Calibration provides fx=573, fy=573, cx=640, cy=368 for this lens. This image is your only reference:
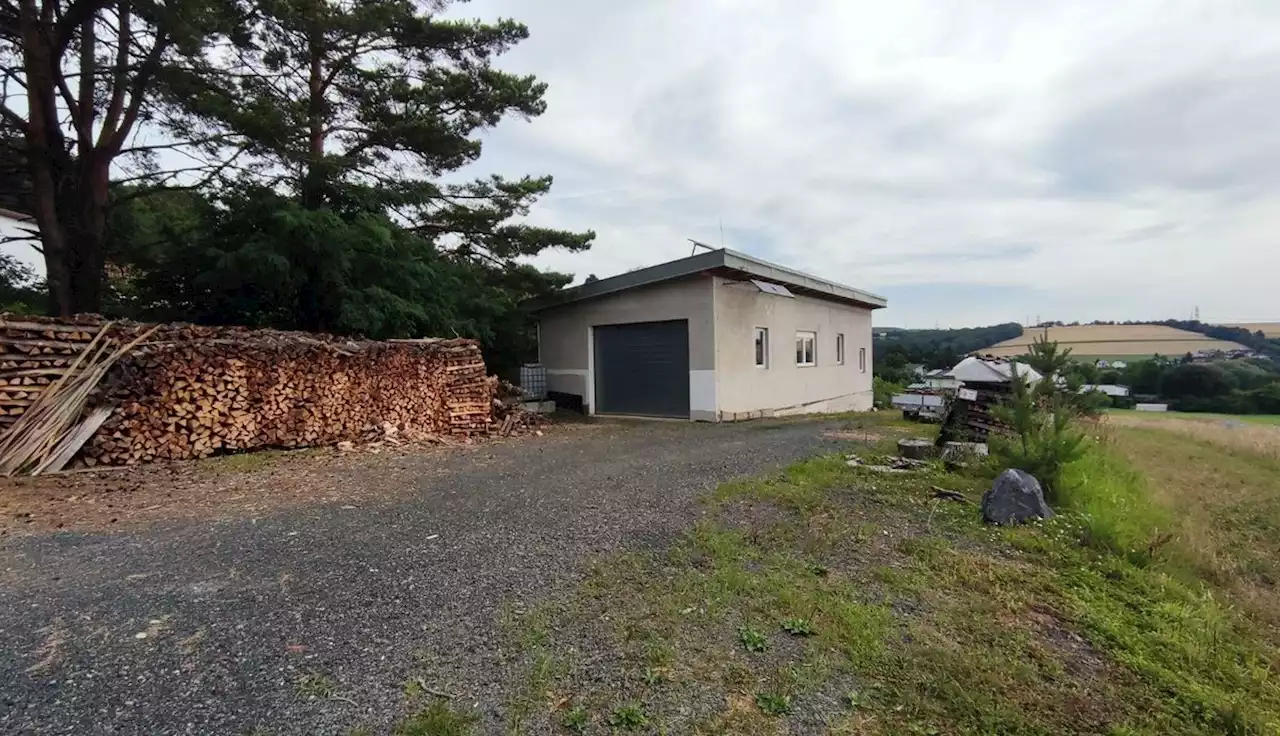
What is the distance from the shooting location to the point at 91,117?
10.1m

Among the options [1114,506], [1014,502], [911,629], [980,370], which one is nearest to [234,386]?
[911,629]

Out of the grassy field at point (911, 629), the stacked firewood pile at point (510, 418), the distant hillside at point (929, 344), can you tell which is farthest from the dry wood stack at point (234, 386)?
the distant hillside at point (929, 344)

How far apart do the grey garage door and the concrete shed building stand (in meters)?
0.03

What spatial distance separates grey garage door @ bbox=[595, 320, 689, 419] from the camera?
526 inches

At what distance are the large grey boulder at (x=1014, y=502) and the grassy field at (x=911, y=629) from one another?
0.14 metres

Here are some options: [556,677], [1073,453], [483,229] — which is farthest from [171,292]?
[1073,453]

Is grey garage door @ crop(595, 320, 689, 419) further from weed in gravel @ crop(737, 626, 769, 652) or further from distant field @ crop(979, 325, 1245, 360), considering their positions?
distant field @ crop(979, 325, 1245, 360)

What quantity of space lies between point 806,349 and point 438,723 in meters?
15.6

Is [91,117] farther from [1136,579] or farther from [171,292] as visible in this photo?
[1136,579]

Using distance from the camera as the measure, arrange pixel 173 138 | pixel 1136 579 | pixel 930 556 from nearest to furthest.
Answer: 1. pixel 1136 579
2. pixel 930 556
3. pixel 173 138

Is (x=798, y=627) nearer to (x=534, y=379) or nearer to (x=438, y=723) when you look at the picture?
(x=438, y=723)

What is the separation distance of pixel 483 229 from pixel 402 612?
41.8 ft

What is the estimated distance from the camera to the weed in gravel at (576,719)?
6.95 ft

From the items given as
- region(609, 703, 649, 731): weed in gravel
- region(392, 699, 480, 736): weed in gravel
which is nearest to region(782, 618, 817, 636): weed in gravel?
region(609, 703, 649, 731): weed in gravel
